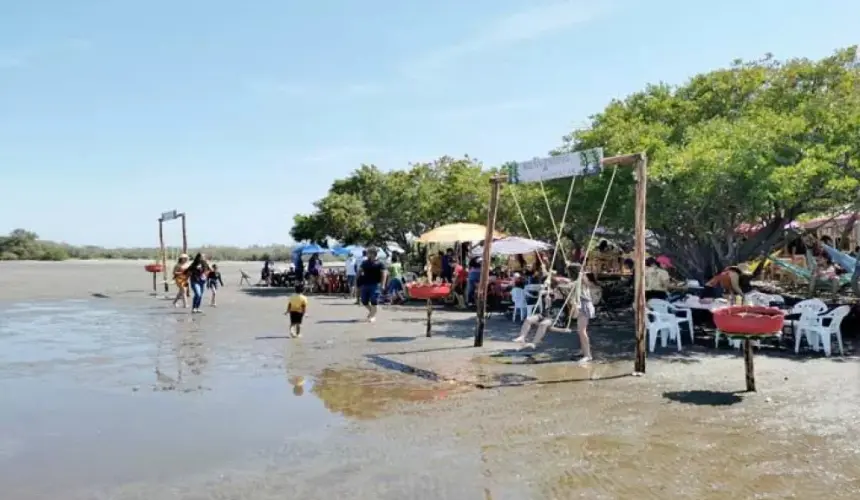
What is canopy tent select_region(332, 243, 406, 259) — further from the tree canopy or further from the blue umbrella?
the tree canopy

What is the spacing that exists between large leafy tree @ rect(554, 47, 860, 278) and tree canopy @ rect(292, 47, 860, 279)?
0.07 feet

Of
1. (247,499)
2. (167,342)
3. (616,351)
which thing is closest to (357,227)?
(167,342)

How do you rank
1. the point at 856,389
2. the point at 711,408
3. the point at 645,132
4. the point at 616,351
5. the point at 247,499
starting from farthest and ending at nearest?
1. the point at 645,132
2. the point at 616,351
3. the point at 856,389
4. the point at 711,408
5. the point at 247,499

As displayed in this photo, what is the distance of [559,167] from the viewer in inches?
411

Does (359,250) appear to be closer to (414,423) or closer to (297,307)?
(297,307)

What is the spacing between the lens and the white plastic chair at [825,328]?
10.8m

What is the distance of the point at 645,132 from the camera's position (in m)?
14.1

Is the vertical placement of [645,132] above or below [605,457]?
above

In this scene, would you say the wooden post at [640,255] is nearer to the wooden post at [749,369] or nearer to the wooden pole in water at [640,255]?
the wooden pole in water at [640,255]

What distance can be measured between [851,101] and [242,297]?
63.9ft

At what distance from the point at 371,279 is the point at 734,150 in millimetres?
7711

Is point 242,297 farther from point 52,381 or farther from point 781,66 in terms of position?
point 781,66

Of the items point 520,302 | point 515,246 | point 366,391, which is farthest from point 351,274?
point 366,391

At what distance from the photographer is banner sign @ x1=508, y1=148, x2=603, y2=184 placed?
1020 cm
